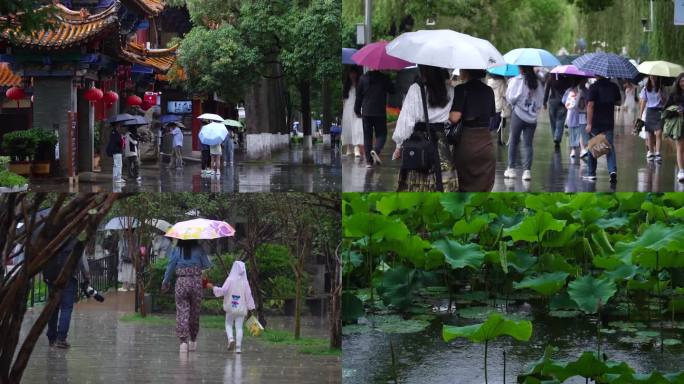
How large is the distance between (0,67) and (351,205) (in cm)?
262

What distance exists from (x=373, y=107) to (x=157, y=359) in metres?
2.64

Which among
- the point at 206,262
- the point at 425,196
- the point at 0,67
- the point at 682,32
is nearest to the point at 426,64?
the point at 425,196

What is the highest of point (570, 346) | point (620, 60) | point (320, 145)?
point (620, 60)

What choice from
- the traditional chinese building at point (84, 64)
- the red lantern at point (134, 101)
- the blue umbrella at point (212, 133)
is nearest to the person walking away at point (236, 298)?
the blue umbrella at point (212, 133)

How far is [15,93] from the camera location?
861 cm

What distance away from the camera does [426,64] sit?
27.5 feet

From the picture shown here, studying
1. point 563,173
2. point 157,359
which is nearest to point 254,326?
point 157,359

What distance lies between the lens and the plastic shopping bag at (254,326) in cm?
750

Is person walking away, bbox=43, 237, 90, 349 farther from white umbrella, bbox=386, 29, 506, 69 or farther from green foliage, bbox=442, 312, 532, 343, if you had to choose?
white umbrella, bbox=386, 29, 506, 69

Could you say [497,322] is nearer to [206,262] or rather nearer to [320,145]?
[206,262]

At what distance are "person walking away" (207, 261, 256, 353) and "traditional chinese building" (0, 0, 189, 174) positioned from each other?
6.12ft

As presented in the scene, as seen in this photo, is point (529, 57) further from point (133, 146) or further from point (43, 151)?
point (43, 151)

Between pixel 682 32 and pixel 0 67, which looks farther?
pixel 682 32

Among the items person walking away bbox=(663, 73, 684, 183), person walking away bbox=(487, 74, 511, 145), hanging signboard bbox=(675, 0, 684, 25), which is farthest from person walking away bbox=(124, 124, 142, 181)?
person walking away bbox=(663, 73, 684, 183)
